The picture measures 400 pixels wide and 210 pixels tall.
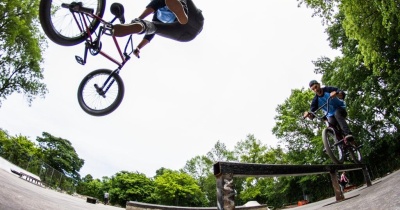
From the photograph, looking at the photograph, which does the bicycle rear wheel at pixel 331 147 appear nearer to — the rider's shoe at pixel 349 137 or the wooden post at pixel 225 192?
the rider's shoe at pixel 349 137

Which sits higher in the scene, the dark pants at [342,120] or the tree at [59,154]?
the tree at [59,154]

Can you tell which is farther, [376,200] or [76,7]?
[76,7]

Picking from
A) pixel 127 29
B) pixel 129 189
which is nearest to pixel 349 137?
pixel 127 29

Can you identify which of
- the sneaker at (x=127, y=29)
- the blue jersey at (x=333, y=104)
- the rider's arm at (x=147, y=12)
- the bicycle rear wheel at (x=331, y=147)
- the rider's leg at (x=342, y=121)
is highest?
the rider's arm at (x=147, y=12)

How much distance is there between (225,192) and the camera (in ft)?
5.25

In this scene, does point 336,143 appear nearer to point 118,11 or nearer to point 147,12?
point 147,12

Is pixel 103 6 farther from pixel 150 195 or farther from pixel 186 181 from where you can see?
pixel 150 195

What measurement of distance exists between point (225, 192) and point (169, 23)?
355 cm

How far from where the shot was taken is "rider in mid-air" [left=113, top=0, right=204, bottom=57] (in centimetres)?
399

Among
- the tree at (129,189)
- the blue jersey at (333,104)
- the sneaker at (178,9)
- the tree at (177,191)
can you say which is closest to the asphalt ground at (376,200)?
the blue jersey at (333,104)

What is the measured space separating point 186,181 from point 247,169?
175 feet

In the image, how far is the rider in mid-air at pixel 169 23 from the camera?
399 centimetres

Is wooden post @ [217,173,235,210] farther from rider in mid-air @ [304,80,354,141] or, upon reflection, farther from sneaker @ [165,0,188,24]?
rider in mid-air @ [304,80,354,141]

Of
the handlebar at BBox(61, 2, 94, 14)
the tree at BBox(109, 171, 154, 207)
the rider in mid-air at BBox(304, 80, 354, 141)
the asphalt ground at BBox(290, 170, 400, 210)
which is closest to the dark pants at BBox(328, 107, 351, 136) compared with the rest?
the rider in mid-air at BBox(304, 80, 354, 141)
